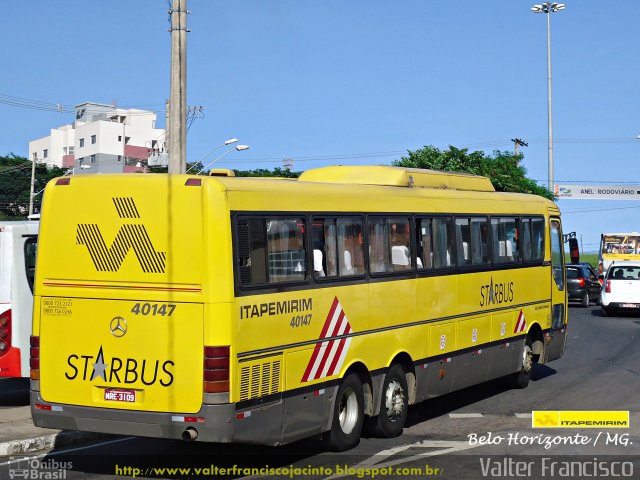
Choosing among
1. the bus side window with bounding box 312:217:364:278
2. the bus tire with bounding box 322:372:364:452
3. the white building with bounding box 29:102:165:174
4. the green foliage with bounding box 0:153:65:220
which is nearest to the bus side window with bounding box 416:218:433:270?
the bus side window with bounding box 312:217:364:278

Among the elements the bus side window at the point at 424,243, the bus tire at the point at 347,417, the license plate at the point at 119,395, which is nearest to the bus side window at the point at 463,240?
the bus side window at the point at 424,243

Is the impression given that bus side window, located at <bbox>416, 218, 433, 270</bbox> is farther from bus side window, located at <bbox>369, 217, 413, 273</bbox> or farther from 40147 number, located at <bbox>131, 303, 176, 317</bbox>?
40147 number, located at <bbox>131, 303, 176, 317</bbox>

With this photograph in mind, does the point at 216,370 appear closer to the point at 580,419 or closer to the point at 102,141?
the point at 580,419

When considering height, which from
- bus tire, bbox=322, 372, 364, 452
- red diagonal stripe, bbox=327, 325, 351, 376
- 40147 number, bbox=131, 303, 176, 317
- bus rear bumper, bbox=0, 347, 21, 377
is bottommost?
bus tire, bbox=322, 372, 364, 452

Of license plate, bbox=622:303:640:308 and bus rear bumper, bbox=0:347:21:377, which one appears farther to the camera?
license plate, bbox=622:303:640:308

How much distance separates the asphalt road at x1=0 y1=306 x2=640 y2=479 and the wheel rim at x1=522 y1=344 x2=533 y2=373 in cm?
129

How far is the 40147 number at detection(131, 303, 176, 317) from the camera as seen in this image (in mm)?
9578

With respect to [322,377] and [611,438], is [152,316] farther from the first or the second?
[611,438]

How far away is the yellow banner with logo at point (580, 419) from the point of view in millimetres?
13289

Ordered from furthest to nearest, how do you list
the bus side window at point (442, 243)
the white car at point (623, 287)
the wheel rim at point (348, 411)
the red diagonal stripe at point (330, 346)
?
1. the white car at point (623, 287)
2. the bus side window at point (442, 243)
3. the wheel rim at point (348, 411)
4. the red diagonal stripe at point (330, 346)

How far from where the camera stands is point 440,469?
1044 cm

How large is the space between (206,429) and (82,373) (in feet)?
4.91

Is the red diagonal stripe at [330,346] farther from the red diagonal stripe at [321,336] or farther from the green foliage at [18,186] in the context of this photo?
the green foliage at [18,186]

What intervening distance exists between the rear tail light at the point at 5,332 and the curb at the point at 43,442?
8.14 ft
